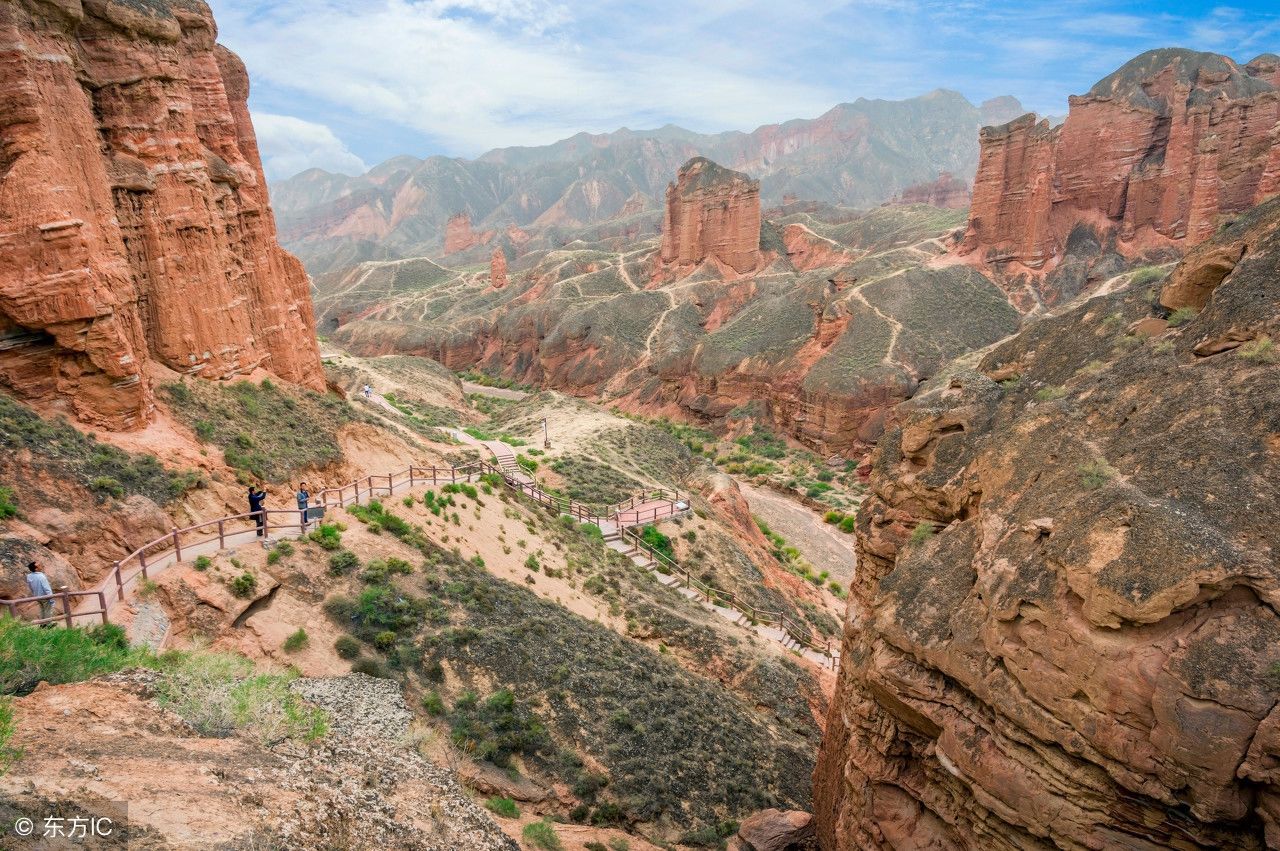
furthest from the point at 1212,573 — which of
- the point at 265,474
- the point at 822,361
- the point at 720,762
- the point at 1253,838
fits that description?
the point at 822,361

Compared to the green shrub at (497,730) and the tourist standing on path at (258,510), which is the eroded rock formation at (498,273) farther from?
the green shrub at (497,730)

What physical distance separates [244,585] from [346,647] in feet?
7.93

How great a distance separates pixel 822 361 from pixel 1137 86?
31.9 metres

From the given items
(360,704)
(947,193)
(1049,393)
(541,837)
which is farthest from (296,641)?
(947,193)

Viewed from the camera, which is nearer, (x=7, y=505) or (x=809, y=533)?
(x=7, y=505)

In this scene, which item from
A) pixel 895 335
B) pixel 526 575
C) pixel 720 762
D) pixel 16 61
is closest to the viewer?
pixel 16 61

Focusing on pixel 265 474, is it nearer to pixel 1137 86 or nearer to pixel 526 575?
pixel 526 575

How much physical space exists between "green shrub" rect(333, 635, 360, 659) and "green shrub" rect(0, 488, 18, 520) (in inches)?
245

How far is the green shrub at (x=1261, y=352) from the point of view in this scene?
8531mm

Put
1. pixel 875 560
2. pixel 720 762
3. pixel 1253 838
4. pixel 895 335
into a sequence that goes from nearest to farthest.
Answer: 1. pixel 1253 838
2. pixel 875 560
3. pixel 720 762
4. pixel 895 335

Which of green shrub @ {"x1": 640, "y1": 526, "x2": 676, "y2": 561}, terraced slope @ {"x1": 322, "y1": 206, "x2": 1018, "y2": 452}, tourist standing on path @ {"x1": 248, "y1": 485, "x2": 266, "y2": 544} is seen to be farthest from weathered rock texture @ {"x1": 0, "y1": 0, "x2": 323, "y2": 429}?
terraced slope @ {"x1": 322, "y1": 206, "x2": 1018, "y2": 452}

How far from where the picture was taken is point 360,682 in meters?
13.2

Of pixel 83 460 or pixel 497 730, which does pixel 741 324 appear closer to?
pixel 497 730

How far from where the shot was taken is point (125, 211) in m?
18.0
